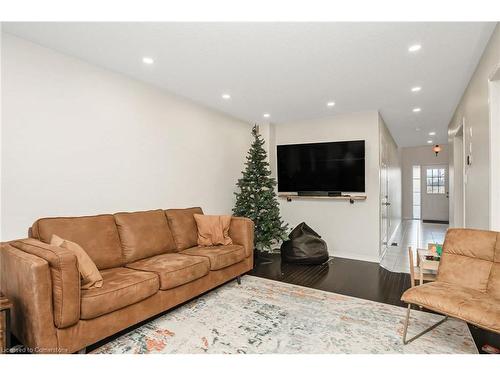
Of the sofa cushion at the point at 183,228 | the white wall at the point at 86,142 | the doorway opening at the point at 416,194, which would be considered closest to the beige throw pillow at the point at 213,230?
the sofa cushion at the point at 183,228

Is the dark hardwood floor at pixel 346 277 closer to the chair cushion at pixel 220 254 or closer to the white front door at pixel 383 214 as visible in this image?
the chair cushion at pixel 220 254

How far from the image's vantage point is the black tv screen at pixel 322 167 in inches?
183

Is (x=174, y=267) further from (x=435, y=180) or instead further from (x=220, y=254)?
(x=435, y=180)

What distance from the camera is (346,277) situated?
3.66m

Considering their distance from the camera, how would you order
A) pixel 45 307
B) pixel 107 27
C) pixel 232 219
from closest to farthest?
pixel 45 307, pixel 107 27, pixel 232 219

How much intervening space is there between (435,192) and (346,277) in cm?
777

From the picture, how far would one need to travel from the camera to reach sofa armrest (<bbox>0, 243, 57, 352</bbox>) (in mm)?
1637

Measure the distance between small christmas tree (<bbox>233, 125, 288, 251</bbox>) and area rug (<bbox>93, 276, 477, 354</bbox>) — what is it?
1.62m

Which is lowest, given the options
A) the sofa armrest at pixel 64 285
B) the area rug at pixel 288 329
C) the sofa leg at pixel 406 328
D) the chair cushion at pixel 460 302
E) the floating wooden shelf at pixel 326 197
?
the area rug at pixel 288 329

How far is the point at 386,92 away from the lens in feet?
12.0

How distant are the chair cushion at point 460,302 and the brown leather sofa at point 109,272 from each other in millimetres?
1915

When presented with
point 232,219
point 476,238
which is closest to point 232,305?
point 232,219
